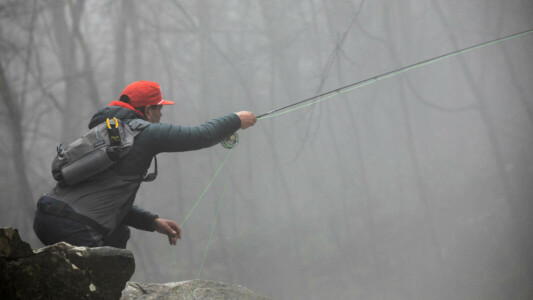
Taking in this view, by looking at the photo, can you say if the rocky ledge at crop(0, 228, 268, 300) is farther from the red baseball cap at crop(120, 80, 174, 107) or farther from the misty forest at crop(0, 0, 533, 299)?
the misty forest at crop(0, 0, 533, 299)

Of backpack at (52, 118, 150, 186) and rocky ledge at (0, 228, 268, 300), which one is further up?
backpack at (52, 118, 150, 186)

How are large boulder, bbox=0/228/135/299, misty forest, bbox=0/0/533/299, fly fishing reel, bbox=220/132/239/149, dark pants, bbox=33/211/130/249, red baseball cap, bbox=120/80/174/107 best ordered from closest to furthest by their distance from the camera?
large boulder, bbox=0/228/135/299 → dark pants, bbox=33/211/130/249 → red baseball cap, bbox=120/80/174/107 → fly fishing reel, bbox=220/132/239/149 → misty forest, bbox=0/0/533/299

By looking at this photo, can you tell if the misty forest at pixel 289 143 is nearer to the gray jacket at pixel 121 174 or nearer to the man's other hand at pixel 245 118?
the man's other hand at pixel 245 118

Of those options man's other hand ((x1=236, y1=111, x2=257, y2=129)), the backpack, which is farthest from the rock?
man's other hand ((x1=236, y1=111, x2=257, y2=129))

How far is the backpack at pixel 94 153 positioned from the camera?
1.79 meters

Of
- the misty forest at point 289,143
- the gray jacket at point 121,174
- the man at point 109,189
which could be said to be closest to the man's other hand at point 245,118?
the man at point 109,189

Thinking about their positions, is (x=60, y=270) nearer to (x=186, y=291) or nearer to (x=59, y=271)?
(x=59, y=271)

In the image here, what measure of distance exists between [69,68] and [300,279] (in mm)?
2370

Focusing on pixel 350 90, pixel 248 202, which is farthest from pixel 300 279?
pixel 350 90

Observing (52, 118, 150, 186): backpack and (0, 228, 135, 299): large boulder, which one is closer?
(0, 228, 135, 299): large boulder

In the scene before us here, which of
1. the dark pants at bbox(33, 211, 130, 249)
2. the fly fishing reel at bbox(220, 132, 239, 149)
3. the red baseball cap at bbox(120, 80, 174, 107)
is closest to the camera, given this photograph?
the dark pants at bbox(33, 211, 130, 249)

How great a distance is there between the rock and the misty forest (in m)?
1.29

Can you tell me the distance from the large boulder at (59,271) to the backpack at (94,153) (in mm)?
300

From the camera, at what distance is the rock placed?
2.07 m
